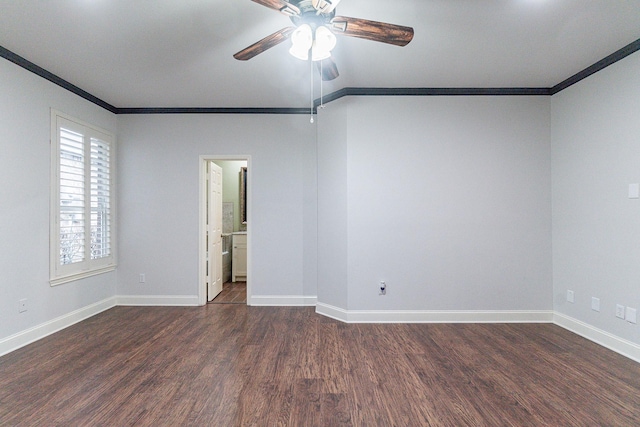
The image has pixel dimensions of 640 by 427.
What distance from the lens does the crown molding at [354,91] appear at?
2995mm

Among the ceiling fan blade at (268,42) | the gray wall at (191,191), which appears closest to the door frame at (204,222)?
the gray wall at (191,191)

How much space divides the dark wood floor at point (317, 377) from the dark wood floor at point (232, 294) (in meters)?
1.11

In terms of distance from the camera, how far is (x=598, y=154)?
3195 mm

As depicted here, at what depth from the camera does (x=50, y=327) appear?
3387 millimetres

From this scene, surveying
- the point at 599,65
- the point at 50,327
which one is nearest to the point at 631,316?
the point at 599,65

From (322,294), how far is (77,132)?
3.55m

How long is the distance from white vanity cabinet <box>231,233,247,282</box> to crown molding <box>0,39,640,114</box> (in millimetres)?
2623

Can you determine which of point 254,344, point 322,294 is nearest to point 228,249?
point 322,294

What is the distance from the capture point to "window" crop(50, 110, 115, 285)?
350 cm

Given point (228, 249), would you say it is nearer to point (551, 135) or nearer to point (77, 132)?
point (77, 132)

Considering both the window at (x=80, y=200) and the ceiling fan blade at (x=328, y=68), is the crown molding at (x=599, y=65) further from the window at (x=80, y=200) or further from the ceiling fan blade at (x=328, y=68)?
the window at (x=80, y=200)

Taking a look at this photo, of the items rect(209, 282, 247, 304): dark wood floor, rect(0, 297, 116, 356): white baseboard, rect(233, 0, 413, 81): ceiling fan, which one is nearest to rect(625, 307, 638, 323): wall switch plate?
rect(233, 0, 413, 81): ceiling fan

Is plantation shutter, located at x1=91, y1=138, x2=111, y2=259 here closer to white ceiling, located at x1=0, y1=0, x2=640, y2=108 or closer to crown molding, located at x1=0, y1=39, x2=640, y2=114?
crown molding, located at x1=0, y1=39, x2=640, y2=114

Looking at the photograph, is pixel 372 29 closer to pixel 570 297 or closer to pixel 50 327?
pixel 570 297
